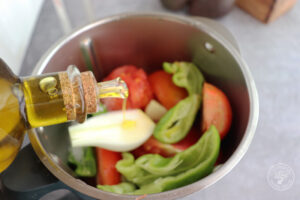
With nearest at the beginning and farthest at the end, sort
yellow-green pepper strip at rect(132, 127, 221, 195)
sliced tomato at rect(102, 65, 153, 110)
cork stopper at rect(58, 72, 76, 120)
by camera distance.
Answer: cork stopper at rect(58, 72, 76, 120) < yellow-green pepper strip at rect(132, 127, 221, 195) < sliced tomato at rect(102, 65, 153, 110)

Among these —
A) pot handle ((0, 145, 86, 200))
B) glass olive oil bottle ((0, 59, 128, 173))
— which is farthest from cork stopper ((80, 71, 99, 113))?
pot handle ((0, 145, 86, 200))

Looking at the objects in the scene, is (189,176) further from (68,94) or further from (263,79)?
(263,79)

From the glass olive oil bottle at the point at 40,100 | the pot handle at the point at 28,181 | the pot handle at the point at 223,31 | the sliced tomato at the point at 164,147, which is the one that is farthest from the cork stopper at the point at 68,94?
the pot handle at the point at 223,31

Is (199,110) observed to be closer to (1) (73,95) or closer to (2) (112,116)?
(2) (112,116)

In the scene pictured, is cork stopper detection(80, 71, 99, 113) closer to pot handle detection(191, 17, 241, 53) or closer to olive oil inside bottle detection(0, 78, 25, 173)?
olive oil inside bottle detection(0, 78, 25, 173)

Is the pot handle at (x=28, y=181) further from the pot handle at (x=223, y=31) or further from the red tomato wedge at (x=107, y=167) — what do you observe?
the pot handle at (x=223, y=31)

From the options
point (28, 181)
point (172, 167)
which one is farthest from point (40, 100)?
point (172, 167)
